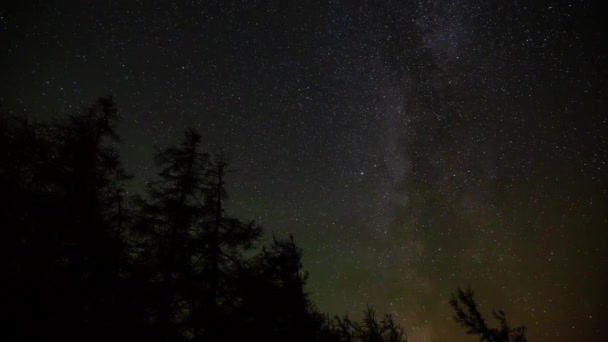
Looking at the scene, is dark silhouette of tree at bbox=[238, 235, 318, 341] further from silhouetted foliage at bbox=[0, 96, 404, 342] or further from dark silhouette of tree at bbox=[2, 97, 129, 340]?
dark silhouette of tree at bbox=[2, 97, 129, 340]

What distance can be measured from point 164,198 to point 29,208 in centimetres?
371

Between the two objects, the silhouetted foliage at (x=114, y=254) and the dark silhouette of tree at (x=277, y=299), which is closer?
the silhouetted foliage at (x=114, y=254)

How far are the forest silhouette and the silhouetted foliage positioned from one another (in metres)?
0.03

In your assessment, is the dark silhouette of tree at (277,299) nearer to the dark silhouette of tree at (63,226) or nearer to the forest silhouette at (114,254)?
the forest silhouette at (114,254)

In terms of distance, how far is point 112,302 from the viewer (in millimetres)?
8047

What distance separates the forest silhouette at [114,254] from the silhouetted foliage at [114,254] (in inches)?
1.2

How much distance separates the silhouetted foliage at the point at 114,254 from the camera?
704 cm

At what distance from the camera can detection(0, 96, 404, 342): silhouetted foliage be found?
23.1 ft

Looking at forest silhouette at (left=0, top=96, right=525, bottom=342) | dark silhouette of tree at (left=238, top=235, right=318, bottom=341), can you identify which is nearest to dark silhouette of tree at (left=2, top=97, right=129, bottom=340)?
forest silhouette at (left=0, top=96, right=525, bottom=342)

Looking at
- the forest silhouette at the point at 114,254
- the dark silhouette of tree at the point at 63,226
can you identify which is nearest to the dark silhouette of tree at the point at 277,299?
the forest silhouette at the point at 114,254

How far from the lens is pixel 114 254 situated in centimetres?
898

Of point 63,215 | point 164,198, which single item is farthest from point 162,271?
point 63,215

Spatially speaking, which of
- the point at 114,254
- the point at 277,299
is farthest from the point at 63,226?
the point at 277,299

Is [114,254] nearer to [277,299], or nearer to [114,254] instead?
[114,254]
